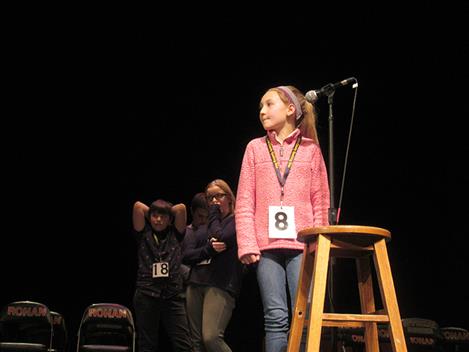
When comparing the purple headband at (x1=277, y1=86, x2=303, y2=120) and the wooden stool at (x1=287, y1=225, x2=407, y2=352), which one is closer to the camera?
the wooden stool at (x1=287, y1=225, x2=407, y2=352)

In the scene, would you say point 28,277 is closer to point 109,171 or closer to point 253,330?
point 109,171

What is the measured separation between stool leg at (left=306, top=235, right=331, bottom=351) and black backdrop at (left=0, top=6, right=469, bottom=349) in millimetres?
3623

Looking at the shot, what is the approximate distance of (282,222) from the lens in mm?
2488

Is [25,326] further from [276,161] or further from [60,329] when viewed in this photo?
[276,161]

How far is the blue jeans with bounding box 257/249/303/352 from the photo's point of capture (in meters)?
2.30

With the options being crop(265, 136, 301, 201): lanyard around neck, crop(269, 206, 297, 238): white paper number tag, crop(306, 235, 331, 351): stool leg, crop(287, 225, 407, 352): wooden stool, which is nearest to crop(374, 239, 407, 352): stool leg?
crop(287, 225, 407, 352): wooden stool

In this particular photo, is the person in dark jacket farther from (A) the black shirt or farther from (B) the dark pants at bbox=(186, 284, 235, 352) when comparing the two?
(A) the black shirt

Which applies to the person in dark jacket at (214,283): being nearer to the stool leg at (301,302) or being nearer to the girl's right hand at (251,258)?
the girl's right hand at (251,258)

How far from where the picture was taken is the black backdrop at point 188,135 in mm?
5406

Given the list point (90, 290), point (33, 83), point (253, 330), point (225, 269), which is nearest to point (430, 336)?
point (253, 330)

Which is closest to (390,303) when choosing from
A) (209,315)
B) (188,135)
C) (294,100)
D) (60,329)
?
Answer: (294,100)

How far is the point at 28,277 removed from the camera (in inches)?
221

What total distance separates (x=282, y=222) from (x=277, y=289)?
27 cm

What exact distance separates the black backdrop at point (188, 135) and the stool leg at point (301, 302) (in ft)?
11.4
